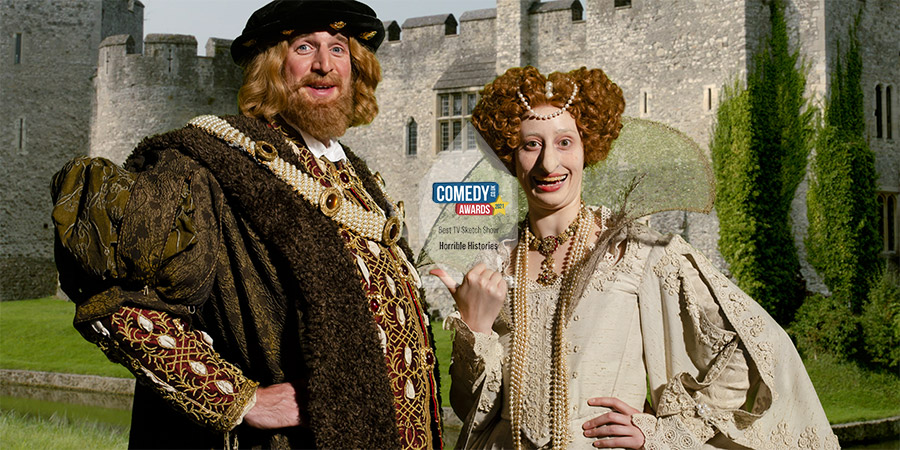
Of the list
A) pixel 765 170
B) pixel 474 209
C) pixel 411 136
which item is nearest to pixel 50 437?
pixel 474 209

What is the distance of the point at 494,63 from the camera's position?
54.9 ft

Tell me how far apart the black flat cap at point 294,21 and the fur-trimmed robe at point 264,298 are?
1.15 ft

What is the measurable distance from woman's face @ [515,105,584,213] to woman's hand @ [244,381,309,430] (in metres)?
0.83

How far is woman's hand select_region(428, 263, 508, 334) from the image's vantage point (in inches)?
87.3

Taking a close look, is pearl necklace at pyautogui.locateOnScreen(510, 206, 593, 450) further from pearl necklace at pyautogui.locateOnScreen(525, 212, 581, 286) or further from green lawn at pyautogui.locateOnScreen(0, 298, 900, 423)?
green lawn at pyautogui.locateOnScreen(0, 298, 900, 423)

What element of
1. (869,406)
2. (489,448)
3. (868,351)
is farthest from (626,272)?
(868,351)

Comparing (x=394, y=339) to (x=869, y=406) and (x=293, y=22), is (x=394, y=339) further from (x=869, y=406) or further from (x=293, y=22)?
(x=869, y=406)

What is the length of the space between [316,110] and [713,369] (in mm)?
1219

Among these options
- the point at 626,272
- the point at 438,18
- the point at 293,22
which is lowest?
the point at 626,272

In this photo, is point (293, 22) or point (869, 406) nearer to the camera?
point (293, 22)

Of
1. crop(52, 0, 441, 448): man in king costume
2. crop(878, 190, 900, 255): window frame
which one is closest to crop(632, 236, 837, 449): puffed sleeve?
crop(52, 0, 441, 448): man in king costume

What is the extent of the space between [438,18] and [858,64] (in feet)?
27.5

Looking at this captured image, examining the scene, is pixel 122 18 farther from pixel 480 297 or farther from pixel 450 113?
pixel 480 297

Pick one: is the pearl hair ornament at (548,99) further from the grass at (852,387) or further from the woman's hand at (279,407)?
the grass at (852,387)
